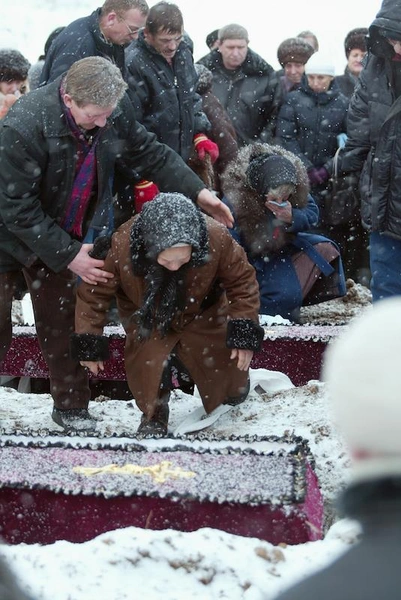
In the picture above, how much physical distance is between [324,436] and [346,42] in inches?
196

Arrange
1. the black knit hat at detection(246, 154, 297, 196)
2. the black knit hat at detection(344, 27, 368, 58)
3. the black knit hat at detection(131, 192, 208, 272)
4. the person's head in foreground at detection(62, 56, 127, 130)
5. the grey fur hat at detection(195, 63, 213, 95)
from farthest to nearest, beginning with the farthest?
1. the black knit hat at detection(344, 27, 368, 58)
2. the grey fur hat at detection(195, 63, 213, 95)
3. the black knit hat at detection(246, 154, 297, 196)
4. the black knit hat at detection(131, 192, 208, 272)
5. the person's head in foreground at detection(62, 56, 127, 130)

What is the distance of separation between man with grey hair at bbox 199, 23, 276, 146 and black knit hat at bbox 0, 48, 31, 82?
6.42ft

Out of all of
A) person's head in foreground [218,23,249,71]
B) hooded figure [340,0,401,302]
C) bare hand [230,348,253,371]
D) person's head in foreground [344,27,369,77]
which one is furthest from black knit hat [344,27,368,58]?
bare hand [230,348,253,371]

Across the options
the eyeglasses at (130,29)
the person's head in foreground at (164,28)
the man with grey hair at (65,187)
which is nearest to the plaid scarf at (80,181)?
the man with grey hair at (65,187)

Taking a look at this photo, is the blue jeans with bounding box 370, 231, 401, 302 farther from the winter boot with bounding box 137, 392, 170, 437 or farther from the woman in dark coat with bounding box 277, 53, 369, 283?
the woman in dark coat with bounding box 277, 53, 369, 283

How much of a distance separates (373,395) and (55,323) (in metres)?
3.85

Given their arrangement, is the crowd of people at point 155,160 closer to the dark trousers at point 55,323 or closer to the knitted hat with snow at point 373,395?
the dark trousers at point 55,323

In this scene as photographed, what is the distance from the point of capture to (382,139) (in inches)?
218

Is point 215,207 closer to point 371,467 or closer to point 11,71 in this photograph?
point 11,71

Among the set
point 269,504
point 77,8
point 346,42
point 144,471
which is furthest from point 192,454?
point 77,8

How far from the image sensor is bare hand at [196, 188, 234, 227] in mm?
5516

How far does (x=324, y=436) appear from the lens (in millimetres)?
4945

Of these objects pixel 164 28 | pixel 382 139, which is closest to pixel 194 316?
pixel 382 139

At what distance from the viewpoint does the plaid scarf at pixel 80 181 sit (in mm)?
4855
